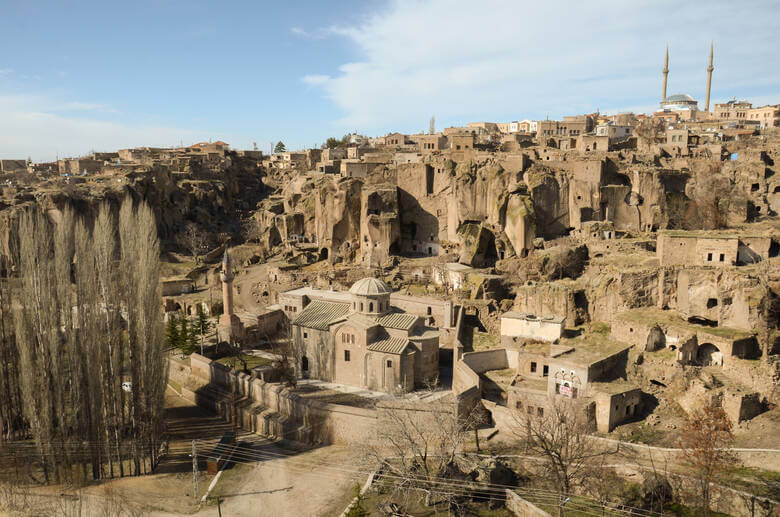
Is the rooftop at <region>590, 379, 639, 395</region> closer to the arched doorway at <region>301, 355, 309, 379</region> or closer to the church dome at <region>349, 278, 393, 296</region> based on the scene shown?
the church dome at <region>349, 278, 393, 296</region>

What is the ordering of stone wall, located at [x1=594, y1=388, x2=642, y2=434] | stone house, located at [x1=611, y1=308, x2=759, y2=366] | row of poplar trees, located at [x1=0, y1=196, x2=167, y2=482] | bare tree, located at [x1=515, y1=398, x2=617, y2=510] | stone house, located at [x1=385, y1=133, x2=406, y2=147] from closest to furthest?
bare tree, located at [x1=515, y1=398, x2=617, y2=510] → row of poplar trees, located at [x1=0, y1=196, x2=167, y2=482] → stone wall, located at [x1=594, y1=388, x2=642, y2=434] → stone house, located at [x1=611, y1=308, x2=759, y2=366] → stone house, located at [x1=385, y1=133, x2=406, y2=147]

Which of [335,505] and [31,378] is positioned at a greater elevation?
[31,378]

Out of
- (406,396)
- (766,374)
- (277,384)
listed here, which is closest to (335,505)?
(406,396)

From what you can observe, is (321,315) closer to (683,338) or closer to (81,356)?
(81,356)

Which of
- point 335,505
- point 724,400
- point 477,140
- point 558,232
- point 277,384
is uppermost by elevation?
point 477,140

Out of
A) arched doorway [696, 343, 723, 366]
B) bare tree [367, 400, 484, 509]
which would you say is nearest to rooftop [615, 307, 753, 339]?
arched doorway [696, 343, 723, 366]

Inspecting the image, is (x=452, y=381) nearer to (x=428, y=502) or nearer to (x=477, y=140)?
(x=428, y=502)
